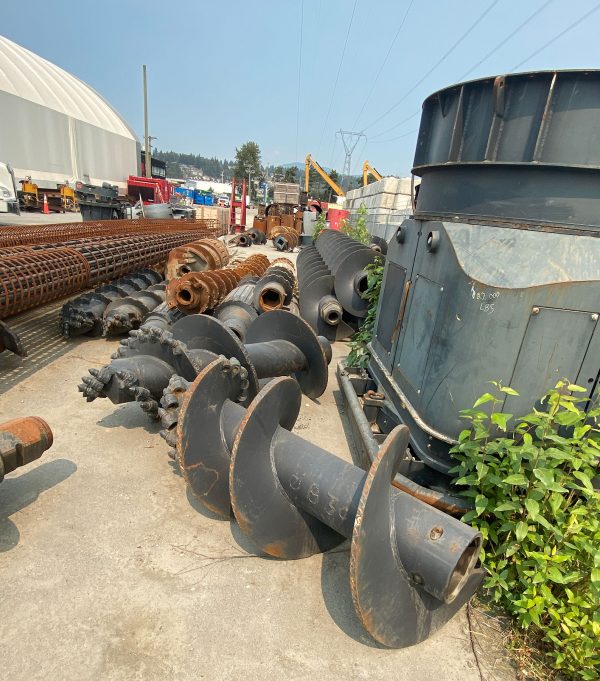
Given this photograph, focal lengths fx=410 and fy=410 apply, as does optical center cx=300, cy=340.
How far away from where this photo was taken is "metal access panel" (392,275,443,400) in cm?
249

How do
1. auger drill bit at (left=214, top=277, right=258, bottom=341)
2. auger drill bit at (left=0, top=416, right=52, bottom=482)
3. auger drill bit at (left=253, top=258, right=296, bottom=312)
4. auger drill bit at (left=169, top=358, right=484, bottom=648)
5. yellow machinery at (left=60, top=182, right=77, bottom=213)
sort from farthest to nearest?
yellow machinery at (left=60, top=182, right=77, bottom=213)
auger drill bit at (left=253, top=258, right=296, bottom=312)
auger drill bit at (left=214, top=277, right=258, bottom=341)
auger drill bit at (left=0, top=416, right=52, bottom=482)
auger drill bit at (left=169, top=358, right=484, bottom=648)

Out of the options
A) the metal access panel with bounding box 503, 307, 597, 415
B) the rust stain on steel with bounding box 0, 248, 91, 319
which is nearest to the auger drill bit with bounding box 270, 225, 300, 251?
the rust stain on steel with bounding box 0, 248, 91, 319

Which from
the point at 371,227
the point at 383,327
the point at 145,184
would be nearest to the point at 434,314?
the point at 383,327

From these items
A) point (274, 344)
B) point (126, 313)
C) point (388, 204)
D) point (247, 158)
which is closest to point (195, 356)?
point (274, 344)

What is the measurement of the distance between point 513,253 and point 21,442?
2751mm

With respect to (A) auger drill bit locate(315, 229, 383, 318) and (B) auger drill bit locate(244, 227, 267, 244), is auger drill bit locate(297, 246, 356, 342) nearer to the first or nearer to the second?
(A) auger drill bit locate(315, 229, 383, 318)

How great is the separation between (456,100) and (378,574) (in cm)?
267

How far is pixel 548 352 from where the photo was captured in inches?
81.9

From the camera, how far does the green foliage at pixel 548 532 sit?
1673 mm

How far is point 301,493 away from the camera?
6.59 ft

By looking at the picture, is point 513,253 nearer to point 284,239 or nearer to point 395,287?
A: point 395,287

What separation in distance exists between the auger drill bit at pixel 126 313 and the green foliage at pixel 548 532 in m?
4.16

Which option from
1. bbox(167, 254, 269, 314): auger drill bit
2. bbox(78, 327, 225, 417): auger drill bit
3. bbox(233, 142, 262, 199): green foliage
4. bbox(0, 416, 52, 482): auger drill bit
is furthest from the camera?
bbox(233, 142, 262, 199): green foliage

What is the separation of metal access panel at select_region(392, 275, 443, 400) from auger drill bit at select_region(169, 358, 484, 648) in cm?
83
